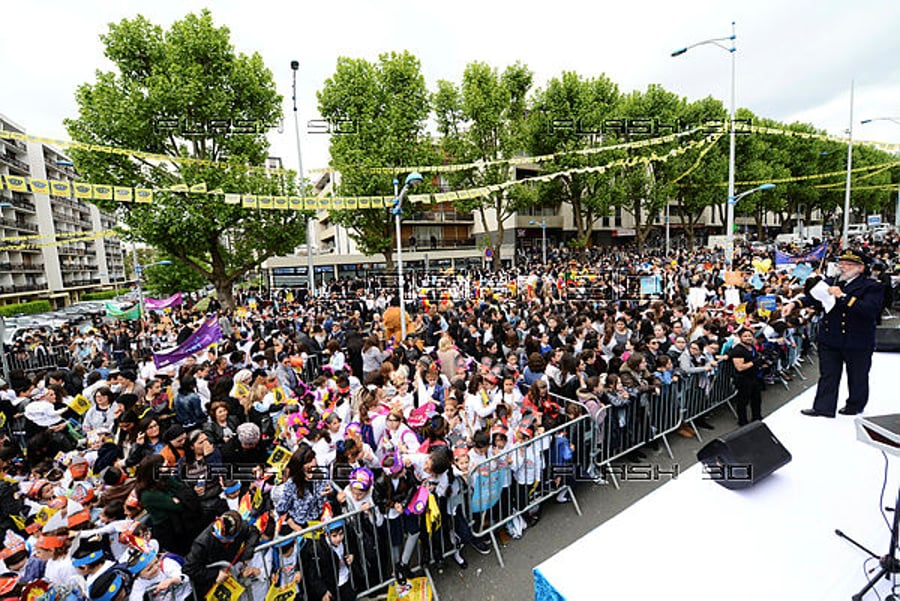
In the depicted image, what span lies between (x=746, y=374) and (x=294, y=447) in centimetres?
718

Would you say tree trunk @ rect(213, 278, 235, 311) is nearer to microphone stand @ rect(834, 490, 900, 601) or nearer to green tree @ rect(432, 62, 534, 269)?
green tree @ rect(432, 62, 534, 269)

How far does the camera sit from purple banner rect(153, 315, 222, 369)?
25.7 ft

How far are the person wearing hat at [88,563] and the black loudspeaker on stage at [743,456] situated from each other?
15.3 ft

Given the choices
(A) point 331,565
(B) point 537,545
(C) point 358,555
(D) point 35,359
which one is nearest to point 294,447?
(C) point 358,555

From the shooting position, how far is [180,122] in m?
17.5

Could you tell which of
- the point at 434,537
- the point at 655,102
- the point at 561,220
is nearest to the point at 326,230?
the point at 561,220

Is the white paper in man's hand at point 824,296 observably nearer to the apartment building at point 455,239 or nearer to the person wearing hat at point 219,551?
the person wearing hat at point 219,551

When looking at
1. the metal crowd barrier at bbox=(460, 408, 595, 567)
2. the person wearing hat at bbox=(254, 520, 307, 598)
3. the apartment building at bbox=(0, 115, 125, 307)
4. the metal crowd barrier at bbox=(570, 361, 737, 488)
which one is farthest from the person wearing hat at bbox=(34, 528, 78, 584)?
the apartment building at bbox=(0, 115, 125, 307)

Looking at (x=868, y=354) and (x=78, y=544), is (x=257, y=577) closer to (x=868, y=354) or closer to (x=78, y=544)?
(x=78, y=544)

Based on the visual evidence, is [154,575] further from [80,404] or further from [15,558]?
[80,404]

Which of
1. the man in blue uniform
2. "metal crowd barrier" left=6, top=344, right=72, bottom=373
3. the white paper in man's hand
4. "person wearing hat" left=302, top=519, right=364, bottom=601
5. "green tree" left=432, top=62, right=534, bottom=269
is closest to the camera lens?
"person wearing hat" left=302, top=519, right=364, bottom=601

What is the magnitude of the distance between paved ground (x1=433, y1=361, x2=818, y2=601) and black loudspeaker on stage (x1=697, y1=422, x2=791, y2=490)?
55 centimetres

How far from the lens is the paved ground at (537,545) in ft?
13.4

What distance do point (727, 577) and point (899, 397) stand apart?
4.13 m
